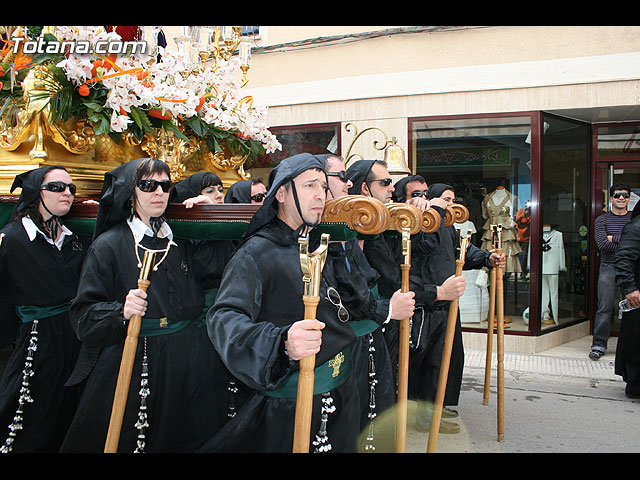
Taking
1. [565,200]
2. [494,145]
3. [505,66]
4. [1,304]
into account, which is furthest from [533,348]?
[1,304]

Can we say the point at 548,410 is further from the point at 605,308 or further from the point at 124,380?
the point at 124,380

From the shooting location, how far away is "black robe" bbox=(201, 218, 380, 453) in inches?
76.5

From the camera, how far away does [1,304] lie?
365 centimetres

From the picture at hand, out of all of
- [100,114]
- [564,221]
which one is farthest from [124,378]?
[564,221]

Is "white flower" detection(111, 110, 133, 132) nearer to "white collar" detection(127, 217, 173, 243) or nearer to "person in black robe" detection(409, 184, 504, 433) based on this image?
"white collar" detection(127, 217, 173, 243)

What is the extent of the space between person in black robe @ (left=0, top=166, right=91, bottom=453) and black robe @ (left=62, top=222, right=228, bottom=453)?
50cm

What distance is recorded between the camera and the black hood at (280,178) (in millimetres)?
2324

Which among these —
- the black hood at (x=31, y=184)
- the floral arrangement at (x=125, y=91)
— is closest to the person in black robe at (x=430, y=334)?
the floral arrangement at (x=125, y=91)

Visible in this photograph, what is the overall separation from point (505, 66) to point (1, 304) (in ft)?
19.3

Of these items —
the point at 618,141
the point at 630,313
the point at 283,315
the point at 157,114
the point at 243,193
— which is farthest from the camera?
the point at 618,141

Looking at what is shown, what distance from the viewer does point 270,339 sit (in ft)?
6.31

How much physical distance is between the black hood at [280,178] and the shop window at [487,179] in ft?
16.7

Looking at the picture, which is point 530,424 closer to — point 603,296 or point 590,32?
point 603,296

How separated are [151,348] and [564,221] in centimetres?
621
